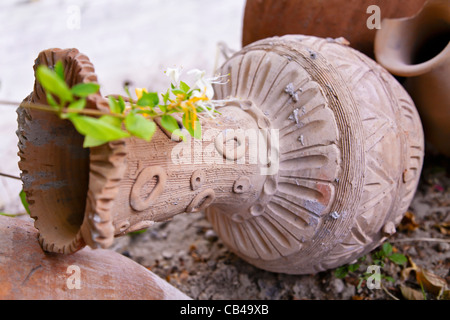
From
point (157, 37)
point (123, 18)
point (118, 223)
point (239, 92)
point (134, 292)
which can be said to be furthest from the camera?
point (123, 18)

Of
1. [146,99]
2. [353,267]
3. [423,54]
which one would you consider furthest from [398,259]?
[146,99]

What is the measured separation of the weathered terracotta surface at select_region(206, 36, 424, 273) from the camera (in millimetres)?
1079

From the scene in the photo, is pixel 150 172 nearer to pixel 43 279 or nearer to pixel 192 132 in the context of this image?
pixel 192 132

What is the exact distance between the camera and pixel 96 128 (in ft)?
2.15

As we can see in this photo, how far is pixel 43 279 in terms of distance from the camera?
2.97 ft

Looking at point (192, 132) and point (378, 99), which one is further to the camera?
point (378, 99)

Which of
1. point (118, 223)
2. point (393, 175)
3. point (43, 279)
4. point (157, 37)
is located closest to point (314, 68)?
point (393, 175)

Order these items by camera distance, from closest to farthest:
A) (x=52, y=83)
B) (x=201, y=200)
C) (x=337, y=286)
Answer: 1. (x=52, y=83)
2. (x=201, y=200)
3. (x=337, y=286)

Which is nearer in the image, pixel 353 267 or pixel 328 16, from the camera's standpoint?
pixel 353 267

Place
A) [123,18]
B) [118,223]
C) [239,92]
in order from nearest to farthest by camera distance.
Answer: [118,223]
[239,92]
[123,18]

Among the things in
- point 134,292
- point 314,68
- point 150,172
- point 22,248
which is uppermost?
point 314,68

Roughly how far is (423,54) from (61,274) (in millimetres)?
1406

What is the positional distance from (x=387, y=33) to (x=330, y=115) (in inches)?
21.8

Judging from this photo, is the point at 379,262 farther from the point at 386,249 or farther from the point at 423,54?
the point at 423,54
